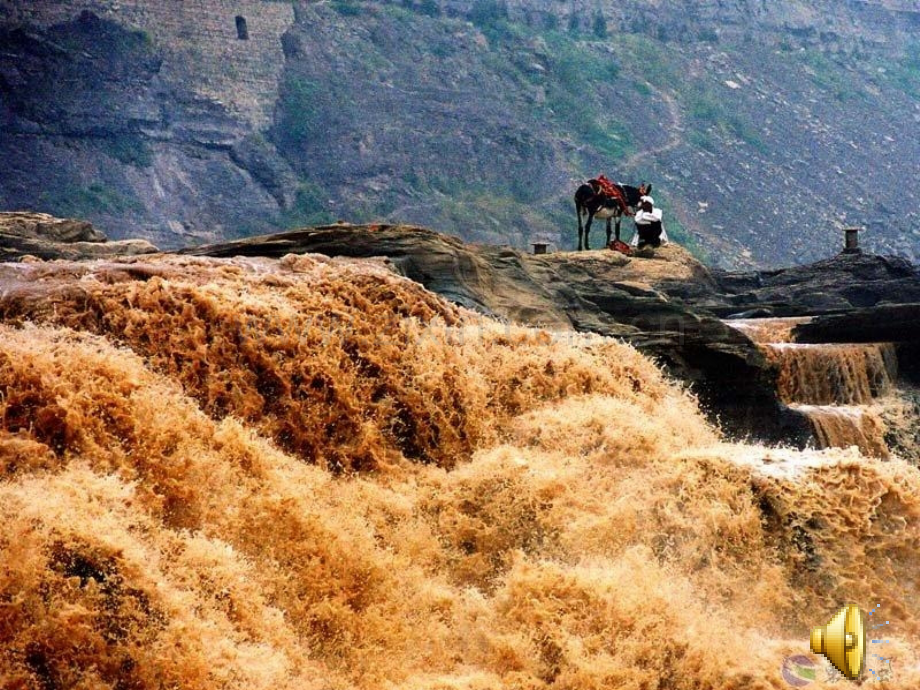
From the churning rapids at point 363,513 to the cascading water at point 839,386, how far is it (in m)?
3.22

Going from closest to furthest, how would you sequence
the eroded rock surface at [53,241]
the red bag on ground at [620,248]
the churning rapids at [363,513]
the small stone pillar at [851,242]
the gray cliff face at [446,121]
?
the churning rapids at [363,513]
the eroded rock surface at [53,241]
the red bag on ground at [620,248]
the small stone pillar at [851,242]
the gray cliff face at [446,121]

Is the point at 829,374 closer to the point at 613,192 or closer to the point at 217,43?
the point at 613,192

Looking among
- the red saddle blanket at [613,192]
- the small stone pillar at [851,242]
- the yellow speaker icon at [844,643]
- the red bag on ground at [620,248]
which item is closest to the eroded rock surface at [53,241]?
the red bag on ground at [620,248]

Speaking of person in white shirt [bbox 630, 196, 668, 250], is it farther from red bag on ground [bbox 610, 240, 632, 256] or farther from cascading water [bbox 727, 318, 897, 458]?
cascading water [bbox 727, 318, 897, 458]

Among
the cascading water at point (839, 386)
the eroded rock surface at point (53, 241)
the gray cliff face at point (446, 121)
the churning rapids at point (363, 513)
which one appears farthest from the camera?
the gray cliff face at point (446, 121)

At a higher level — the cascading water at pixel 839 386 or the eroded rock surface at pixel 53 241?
the eroded rock surface at pixel 53 241

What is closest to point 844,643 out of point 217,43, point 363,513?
point 363,513

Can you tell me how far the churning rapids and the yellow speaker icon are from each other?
0.21m

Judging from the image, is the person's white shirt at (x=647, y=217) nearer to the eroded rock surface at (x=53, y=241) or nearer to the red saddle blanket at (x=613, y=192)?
the red saddle blanket at (x=613, y=192)

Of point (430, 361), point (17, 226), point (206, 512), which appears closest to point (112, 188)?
point (17, 226)

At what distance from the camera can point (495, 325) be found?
28.9ft

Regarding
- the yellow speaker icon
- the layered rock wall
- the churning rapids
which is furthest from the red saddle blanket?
the layered rock wall

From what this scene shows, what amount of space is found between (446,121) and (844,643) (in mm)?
37495

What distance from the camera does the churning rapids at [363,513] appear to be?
4.45m
